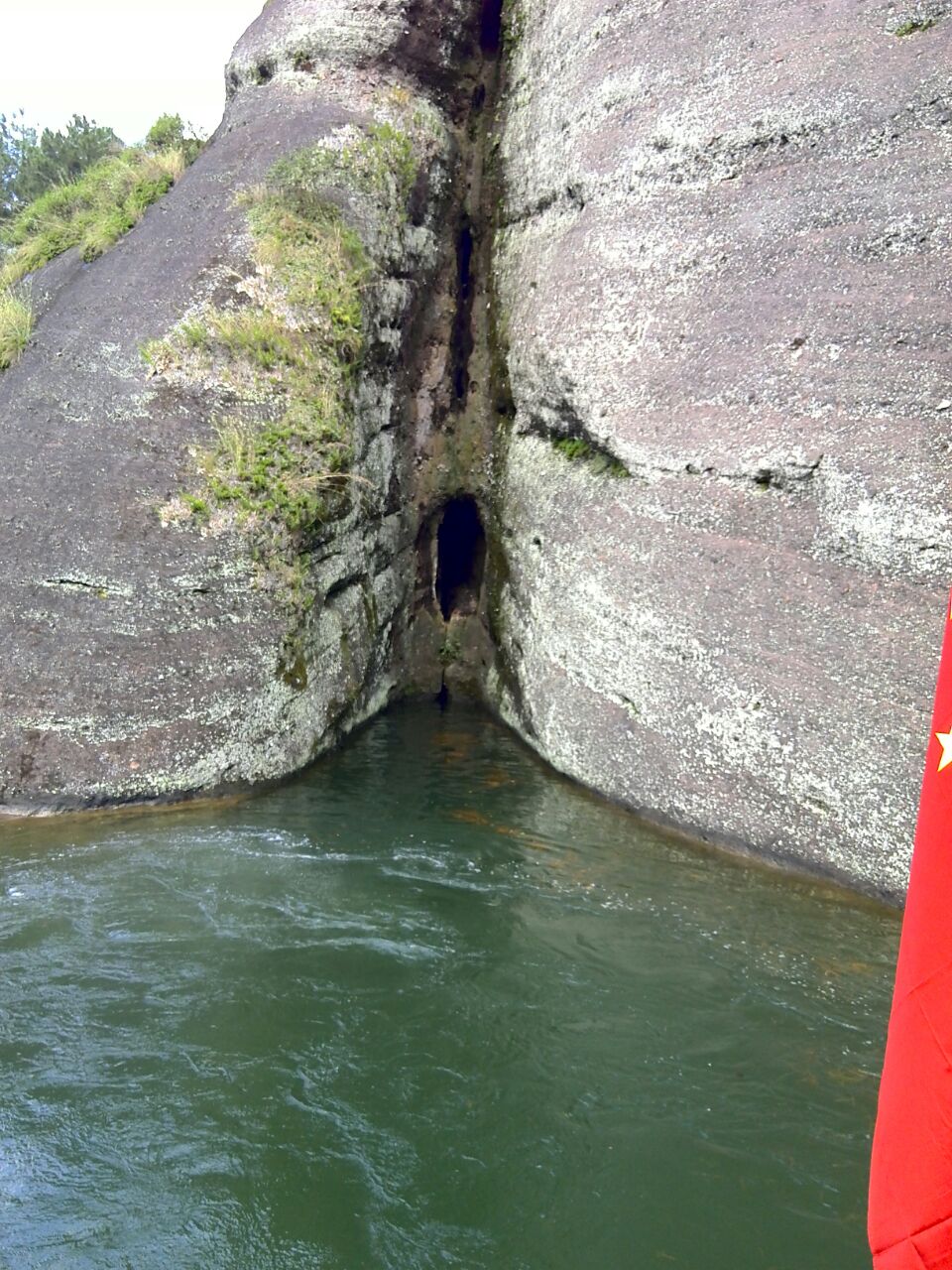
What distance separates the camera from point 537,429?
24.6ft

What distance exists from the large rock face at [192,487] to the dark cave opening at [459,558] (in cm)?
Result: 58

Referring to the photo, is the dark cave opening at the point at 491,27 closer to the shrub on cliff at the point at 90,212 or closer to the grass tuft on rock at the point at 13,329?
the shrub on cliff at the point at 90,212

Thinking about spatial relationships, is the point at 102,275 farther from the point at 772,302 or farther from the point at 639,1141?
the point at 639,1141

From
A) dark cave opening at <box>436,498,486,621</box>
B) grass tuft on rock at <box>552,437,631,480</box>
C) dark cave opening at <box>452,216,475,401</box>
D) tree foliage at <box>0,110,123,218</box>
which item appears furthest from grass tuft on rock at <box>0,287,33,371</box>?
tree foliage at <box>0,110,123,218</box>

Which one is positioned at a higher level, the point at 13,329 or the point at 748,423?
the point at 13,329

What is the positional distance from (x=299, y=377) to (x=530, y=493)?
6.35 feet

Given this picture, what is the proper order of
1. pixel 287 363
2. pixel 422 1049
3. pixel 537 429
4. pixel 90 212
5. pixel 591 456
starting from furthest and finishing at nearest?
pixel 90 212
pixel 537 429
pixel 287 363
pixel 591 456
pixel 422 1049

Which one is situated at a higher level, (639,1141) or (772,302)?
(772,302)

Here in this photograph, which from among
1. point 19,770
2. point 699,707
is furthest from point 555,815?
point 19,770

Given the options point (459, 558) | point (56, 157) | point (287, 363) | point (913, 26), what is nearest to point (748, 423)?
point (913, 26)

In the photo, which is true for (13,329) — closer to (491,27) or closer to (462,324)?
(462,324)

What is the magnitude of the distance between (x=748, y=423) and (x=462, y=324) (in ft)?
12.4

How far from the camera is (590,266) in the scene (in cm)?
680

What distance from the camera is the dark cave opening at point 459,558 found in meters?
8.62
